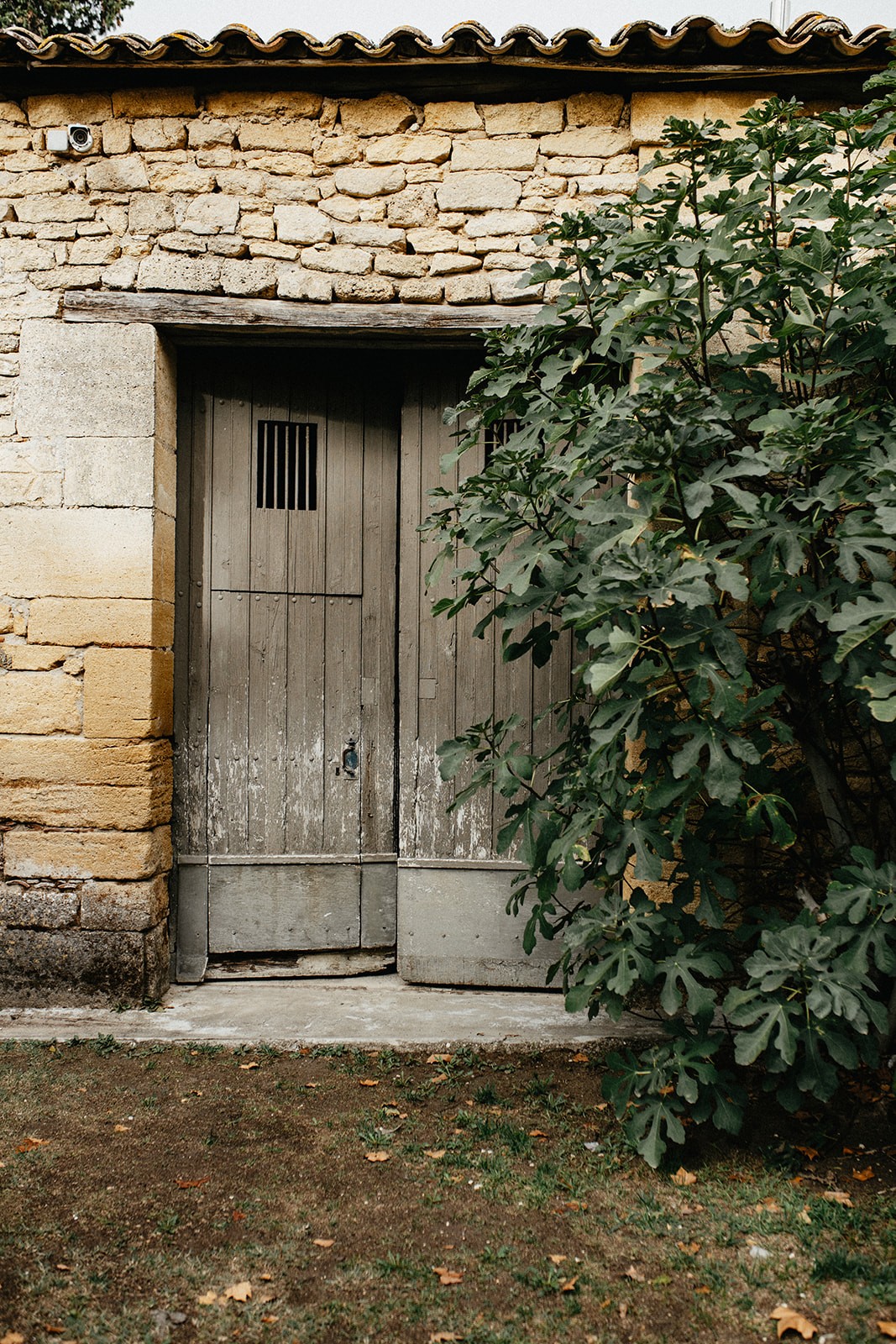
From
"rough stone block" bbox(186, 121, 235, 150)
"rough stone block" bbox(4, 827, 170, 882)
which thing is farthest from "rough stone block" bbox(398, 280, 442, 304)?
"rough stone block" bbox(4, 827, 170, 882)

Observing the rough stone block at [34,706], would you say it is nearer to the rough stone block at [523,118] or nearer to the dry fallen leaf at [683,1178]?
the dry fallen leaf at [683,1178]

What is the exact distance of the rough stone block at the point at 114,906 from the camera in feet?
12.3

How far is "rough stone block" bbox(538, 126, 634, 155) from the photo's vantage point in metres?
3.86

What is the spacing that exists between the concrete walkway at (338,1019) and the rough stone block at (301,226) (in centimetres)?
326

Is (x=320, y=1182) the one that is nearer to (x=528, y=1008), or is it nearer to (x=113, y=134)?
(x=528, y=1008)

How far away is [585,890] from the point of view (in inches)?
156

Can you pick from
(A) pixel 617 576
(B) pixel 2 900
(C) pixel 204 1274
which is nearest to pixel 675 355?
(A) pixel 617 576

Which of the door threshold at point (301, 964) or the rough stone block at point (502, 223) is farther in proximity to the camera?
the door threshold at point (301, 964)

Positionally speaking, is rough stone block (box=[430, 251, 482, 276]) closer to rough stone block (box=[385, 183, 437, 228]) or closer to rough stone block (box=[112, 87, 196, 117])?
rough stone block (box=[385, 183, 437, 228])

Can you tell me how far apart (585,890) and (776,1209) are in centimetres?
167

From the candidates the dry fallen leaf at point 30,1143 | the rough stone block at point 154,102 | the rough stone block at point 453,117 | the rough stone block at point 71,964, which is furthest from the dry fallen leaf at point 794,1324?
the rough stone block at point 154,102

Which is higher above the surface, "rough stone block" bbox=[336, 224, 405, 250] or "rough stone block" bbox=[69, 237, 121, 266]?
"rough stone block" bbox=[336, 224, 405, 250]

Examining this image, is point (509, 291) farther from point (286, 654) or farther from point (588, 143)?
point (286, 654)

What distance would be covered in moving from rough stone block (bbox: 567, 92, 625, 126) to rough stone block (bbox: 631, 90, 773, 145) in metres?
0.09
